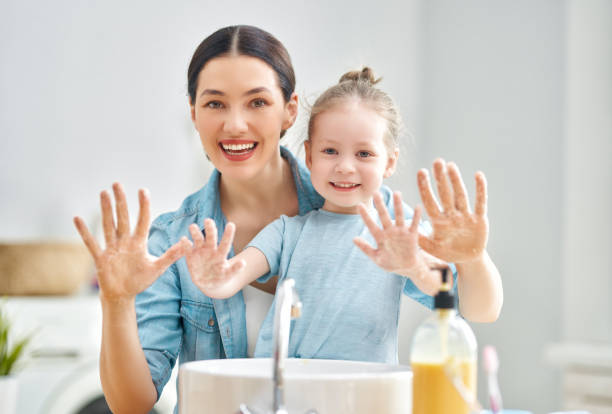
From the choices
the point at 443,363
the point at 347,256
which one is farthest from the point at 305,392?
the point at 347,256

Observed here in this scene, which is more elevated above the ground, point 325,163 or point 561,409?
point 325,163

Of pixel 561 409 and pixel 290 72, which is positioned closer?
pixel 290 72

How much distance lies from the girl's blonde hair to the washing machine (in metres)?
1.59

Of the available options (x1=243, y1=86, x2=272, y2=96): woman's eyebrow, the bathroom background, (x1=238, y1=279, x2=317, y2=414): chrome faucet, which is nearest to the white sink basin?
(x1=238, y1=279, x2=317, y2=414): chrome faucet

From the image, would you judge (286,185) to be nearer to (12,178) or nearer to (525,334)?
(12,178)

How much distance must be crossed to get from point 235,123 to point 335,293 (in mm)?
314

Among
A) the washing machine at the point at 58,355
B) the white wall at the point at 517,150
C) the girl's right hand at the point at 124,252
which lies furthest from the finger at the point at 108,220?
the white wall at the point at 517,150

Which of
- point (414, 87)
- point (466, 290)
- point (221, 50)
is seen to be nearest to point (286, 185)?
point (221, 50)

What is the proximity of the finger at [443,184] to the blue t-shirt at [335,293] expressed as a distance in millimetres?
287

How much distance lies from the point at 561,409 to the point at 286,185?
86.5 inches

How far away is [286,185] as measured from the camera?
135cm

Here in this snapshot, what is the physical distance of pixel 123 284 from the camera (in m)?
0.90

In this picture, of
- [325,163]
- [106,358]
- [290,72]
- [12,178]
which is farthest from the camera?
[12,178]

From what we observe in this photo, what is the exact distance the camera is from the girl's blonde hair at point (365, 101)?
119 centimetres
